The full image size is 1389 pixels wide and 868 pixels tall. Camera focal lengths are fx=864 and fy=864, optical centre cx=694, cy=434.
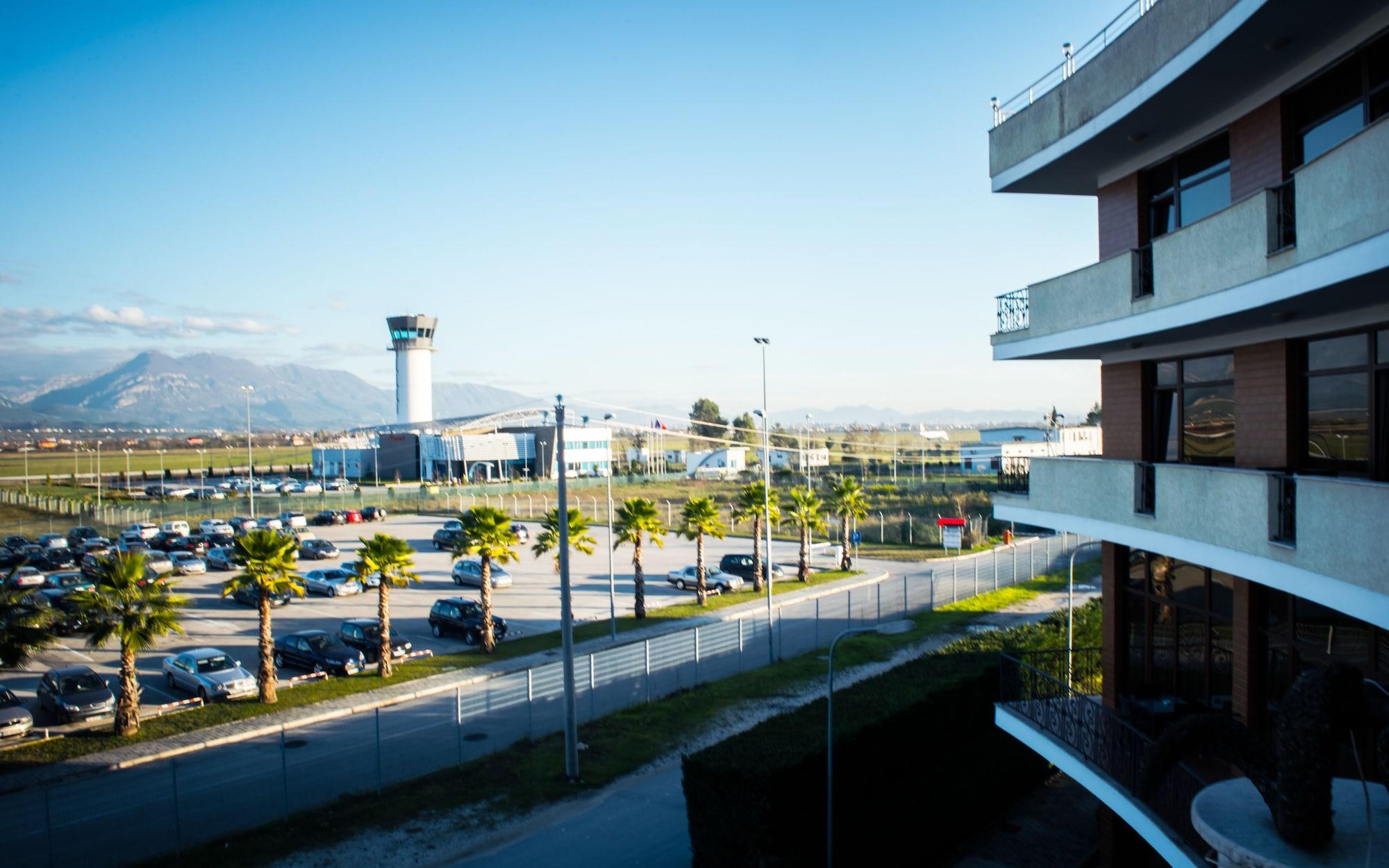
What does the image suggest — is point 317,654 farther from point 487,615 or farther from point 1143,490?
point 1143,490

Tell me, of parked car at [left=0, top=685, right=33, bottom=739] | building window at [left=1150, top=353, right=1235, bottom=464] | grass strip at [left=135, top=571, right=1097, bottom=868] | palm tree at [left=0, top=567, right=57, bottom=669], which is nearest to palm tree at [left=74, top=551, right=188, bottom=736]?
palm tree at [left=0, top=567, right=57, bottom=669]

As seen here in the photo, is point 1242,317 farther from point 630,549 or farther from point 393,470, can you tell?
point 393,470

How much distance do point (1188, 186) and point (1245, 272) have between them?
3199 millimetres

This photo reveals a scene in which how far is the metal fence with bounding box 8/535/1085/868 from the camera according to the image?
17.5 meters

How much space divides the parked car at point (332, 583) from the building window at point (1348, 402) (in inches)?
1698

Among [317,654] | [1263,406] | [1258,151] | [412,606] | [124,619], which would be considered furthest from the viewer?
[412,606]

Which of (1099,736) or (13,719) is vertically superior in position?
(1099,736)

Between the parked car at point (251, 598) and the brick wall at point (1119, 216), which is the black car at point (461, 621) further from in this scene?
the brick wall at point (1119, 216)

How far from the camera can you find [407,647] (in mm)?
31578

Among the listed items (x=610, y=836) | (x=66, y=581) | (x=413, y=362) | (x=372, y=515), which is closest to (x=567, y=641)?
(x=610, y=836)

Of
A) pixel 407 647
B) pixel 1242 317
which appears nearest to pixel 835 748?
pixel 1242 317

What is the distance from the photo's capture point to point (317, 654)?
3008cm

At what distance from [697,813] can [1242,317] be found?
11.3 m

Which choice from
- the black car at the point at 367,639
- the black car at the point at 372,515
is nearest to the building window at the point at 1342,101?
the black car at the point at 367,639
